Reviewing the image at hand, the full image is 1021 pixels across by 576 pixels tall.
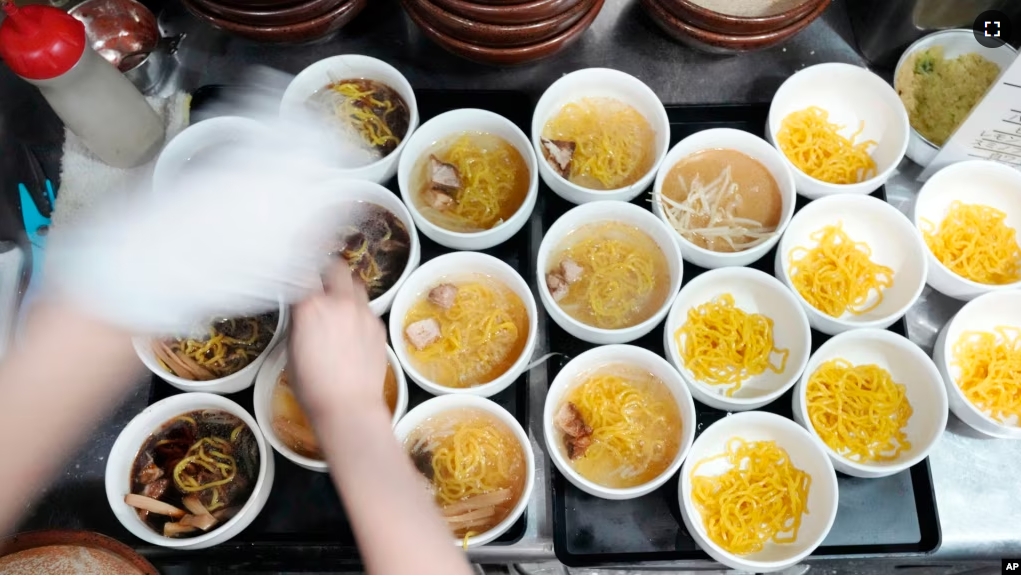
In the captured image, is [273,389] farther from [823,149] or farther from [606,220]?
[823,149]

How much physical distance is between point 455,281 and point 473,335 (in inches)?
6.5

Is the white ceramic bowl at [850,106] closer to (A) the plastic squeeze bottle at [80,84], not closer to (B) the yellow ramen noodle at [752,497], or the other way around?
(B) the yellow ramen noodle at [752,497]

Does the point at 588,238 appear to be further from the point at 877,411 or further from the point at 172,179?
the point at 172,179

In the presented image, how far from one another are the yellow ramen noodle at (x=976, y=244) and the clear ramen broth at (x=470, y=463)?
128 cm

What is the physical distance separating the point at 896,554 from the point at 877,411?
34 centimetres

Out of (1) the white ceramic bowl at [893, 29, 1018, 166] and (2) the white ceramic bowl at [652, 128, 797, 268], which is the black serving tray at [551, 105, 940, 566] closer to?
(2) the white ceramic bowl at [652, 128, 797, 268]

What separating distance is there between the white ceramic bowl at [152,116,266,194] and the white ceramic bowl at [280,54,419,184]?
114 mm

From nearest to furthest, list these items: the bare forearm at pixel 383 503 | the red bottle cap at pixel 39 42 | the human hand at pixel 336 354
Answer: the bare forearm at pixel 383 503 → the human hand at pixel 336 354 → the red bottle cap at pixel 39 42

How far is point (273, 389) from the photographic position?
1.86m


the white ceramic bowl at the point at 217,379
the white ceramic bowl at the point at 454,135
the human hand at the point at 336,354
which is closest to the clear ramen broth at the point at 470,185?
the white ceramic bowl at the point at 454,135

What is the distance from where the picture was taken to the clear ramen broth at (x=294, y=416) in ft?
5.98

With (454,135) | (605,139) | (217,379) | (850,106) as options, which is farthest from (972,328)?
(217,379)

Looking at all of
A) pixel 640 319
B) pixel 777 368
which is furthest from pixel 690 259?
pixel 777 368

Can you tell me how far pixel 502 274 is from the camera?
77.0 inches
